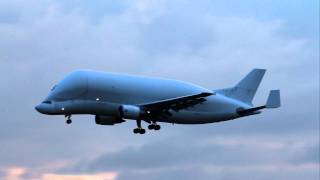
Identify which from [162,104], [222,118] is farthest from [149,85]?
[222,118]

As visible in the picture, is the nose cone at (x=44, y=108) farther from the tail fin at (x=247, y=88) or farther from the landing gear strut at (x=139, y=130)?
the tail fin at (x=247, y=88)

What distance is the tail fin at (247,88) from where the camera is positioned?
147 meters

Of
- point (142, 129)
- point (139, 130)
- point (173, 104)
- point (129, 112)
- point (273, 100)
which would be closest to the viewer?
point (129, 112)

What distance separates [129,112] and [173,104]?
22.8 ft

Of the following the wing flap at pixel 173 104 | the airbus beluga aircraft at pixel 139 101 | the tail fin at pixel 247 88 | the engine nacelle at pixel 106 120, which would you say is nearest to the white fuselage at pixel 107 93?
the airbus beluga aircraft at pixel 139 101

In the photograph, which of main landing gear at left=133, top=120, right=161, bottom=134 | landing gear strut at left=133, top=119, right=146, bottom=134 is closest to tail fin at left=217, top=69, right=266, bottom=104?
main landing gear at left=133, top=120, right=161, bottom=134

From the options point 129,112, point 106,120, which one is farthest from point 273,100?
point 106,120

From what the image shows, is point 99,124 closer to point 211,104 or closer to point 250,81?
point 211,104

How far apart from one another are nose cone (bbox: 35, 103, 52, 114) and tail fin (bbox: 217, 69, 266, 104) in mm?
28956

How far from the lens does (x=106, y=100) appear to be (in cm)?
13050

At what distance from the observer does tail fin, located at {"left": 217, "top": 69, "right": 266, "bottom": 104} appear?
147250 millimetres

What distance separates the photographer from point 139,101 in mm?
133500

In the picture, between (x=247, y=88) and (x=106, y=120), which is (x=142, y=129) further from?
Answer: (x=247, y=88)

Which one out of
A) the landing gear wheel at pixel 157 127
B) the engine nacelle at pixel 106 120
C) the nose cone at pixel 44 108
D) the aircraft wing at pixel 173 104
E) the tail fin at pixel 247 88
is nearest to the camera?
the nose cone at pixel 44 108
